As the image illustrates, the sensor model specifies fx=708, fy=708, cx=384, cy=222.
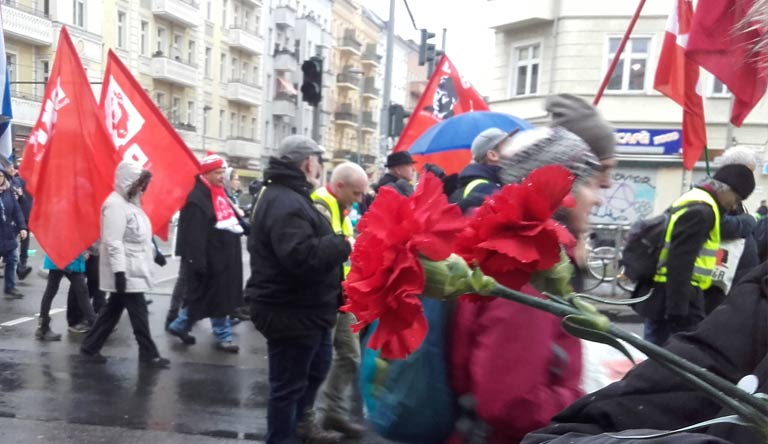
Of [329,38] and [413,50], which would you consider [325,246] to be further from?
[413,50]

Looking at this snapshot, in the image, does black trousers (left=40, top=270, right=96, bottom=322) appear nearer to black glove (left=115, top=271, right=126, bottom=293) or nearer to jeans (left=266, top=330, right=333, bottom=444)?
black glove (left=115, top=271, right=126, bottom=293)

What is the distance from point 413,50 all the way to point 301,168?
82.5 m

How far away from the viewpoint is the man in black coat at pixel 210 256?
22.7 ft

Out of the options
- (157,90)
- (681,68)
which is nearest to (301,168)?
(681,68)

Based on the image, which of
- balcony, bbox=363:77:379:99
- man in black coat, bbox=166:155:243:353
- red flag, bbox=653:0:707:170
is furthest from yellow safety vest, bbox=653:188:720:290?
balcony, bbox=363:77:379:99

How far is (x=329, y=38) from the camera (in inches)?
2469

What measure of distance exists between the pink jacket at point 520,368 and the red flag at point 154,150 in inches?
222

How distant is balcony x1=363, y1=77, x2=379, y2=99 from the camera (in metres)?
73.2

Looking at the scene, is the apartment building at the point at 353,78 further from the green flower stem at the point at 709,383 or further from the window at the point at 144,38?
the green flower stem at the point at 709,383

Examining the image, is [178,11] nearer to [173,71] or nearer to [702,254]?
[173,71]

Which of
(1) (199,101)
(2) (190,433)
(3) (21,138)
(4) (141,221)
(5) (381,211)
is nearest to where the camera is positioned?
(5) (381,211)

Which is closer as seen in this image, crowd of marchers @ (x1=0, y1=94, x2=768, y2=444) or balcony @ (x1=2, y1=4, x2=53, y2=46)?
crowd of marchers @ (x1=0, y1=94, x2=768, y2=444)

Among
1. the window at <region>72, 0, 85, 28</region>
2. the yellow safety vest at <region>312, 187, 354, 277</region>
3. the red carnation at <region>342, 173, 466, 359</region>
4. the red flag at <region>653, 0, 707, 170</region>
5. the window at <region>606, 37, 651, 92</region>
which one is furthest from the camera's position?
the window at <region>72, 0, 85, 28</region>

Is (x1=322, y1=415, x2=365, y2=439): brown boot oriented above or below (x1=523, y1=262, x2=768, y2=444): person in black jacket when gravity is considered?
below
